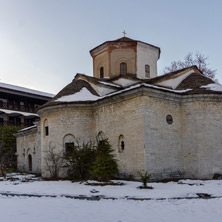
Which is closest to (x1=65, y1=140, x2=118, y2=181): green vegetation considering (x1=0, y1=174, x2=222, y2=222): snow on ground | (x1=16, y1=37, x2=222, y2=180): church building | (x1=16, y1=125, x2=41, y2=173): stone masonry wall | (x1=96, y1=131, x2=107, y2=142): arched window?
(x1=16, y1=37, x2=222, y2=180): church building

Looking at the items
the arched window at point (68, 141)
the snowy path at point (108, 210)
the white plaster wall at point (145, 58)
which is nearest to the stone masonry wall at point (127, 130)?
the arched window at point (68, 141)

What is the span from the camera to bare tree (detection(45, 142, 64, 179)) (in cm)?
1866

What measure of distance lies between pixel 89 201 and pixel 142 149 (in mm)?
5629

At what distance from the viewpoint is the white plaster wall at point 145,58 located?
23.1m

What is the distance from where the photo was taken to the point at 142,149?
15.5 m

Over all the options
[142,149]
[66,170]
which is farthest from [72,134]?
[142,149]

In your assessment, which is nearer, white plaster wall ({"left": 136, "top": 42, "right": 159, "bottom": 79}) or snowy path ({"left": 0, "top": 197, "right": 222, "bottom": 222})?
snowy path ({"left": 0, "top": 197, "right": 222, "bottom": 222})

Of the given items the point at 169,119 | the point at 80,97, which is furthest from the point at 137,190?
the point at 80,97

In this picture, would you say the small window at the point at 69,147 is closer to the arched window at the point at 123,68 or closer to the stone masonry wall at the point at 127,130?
the stone masonry wall at the point at 127,130

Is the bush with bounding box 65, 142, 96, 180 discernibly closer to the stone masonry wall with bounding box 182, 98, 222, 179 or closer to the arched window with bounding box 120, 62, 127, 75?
the stone masonry wall with bounding box 182, 98, 222, 179

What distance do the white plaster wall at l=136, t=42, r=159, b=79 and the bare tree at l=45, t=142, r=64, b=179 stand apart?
8.80 m

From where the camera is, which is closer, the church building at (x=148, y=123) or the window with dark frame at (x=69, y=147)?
the church building at (x=148, y=123)

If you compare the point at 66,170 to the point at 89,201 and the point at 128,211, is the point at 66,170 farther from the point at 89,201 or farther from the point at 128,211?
the point at 128,211

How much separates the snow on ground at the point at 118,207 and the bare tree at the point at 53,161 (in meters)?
4.97
